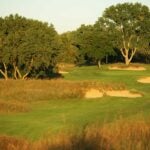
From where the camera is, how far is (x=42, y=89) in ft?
128

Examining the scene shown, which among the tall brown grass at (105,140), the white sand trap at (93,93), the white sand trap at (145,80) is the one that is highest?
the tall brown grass at (105,140)

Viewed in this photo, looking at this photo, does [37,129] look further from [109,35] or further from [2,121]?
[109,35]

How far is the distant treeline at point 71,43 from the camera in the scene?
5188cm

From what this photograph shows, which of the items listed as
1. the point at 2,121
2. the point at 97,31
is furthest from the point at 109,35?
the point at 2,121

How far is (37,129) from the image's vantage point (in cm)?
2039

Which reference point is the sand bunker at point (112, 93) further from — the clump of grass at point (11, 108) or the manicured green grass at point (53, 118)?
the clump of grass at point (11, 108)

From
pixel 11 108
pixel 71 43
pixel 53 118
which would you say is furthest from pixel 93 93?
pixel 71 43

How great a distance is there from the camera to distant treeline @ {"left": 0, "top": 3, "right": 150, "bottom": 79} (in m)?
51.9

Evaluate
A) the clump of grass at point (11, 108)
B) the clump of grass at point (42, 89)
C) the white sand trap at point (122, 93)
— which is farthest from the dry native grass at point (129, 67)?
the clump of grass at point (11, 108)

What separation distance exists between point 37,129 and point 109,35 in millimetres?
82130

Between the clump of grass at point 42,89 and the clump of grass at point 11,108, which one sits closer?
the clump of grass at point 11,108

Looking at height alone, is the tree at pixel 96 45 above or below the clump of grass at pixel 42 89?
above

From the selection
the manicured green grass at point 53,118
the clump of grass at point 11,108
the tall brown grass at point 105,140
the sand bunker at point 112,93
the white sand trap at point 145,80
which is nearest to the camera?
the tall brown grass at point 105,140

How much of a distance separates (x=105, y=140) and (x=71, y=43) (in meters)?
95.5
